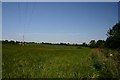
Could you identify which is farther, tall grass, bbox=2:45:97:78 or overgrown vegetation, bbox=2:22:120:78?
tall grass, bbox=2:45:97:78

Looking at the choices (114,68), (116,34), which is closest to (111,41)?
(116,34)

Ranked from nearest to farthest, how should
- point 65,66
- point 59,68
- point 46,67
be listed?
point 59,68 → point 46,67 → point 65,66

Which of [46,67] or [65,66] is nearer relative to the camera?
[46,67]

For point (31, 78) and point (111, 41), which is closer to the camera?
point (31, 78)

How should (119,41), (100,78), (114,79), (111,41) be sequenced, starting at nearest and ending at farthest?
(114,79) < (100,78) < (119,41) < (111,41)

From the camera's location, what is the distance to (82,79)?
837 centimetres

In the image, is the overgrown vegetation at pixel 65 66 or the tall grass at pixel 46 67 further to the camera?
the tall grass at pixel 46 67

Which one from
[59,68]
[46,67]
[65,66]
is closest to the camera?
[59,68]

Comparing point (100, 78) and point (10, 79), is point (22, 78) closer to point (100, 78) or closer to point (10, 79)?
point (10, 79)

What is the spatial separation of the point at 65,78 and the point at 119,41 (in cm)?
3339

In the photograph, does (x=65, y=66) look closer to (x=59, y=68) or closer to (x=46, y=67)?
(x=59, y=68)

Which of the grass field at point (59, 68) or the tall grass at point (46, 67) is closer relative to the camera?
the grass field at point (59, 68)

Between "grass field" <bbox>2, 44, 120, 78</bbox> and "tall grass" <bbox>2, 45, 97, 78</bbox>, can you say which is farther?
"tall grass" <bbox>2, 45, 97, 78</bbox>

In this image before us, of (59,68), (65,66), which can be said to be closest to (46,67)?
(59,68)
